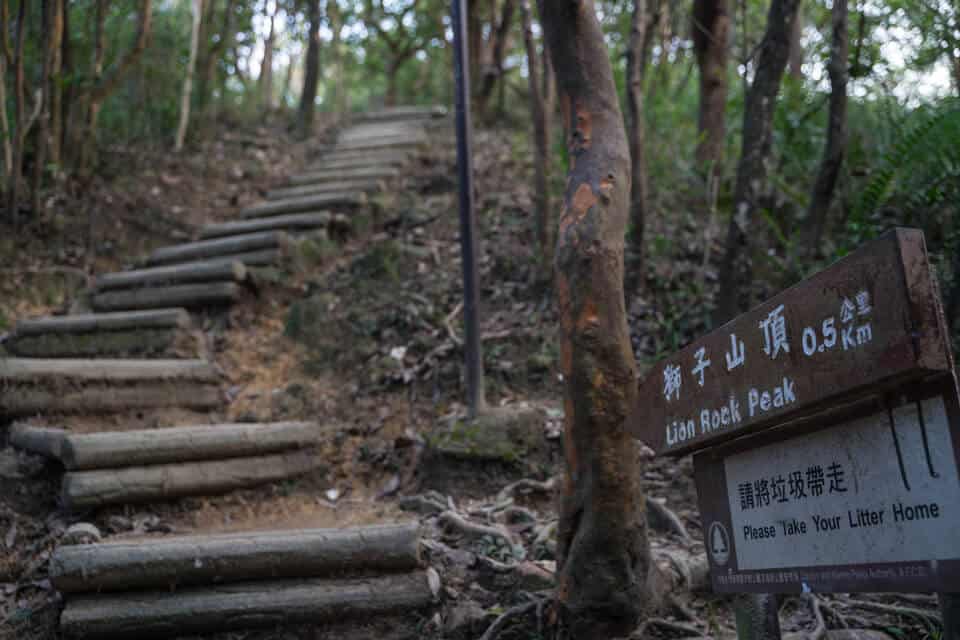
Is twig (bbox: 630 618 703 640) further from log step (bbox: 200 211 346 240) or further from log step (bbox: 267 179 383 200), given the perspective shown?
log step (bbox: 267 179 383 200)

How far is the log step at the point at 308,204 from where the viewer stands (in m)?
7.28

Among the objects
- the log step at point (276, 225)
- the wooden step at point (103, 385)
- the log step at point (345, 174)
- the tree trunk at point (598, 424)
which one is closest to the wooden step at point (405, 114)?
→ the log step at point (345, 174)

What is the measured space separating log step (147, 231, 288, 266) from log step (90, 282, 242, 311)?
2.00ft

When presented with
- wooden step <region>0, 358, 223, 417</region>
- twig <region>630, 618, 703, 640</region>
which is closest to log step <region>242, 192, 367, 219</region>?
wooden step <region>0, 358, 223, 417</region>

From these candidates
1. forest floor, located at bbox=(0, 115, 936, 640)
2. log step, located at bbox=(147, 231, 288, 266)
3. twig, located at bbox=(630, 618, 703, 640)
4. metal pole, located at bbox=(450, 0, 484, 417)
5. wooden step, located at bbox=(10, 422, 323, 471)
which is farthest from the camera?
log step, located at bbox=(147, 231, 288, 266)

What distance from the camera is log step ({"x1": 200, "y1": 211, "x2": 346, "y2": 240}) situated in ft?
22.7

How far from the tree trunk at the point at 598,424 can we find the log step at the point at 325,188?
494cm

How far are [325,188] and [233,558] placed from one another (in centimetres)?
513

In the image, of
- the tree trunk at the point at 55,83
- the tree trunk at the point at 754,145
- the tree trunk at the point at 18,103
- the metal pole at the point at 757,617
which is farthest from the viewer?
the tree trunk at the point at 55,83

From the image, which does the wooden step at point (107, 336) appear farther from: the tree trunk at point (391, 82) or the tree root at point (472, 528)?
the tree trunk at point (391, 82)

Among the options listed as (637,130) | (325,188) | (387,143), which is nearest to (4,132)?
(325,188)

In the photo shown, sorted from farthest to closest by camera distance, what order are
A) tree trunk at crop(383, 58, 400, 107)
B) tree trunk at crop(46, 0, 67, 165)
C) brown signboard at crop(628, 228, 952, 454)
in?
tree trunk at crop(383, 58, 400, 107) → tree trunk at crop(46, 0, 67, 165) → brown signboard at crop(628, 228, 952, 454)

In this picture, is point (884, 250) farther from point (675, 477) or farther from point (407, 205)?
point (407, 205)

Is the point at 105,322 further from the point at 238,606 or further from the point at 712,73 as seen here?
the point at 712,73
